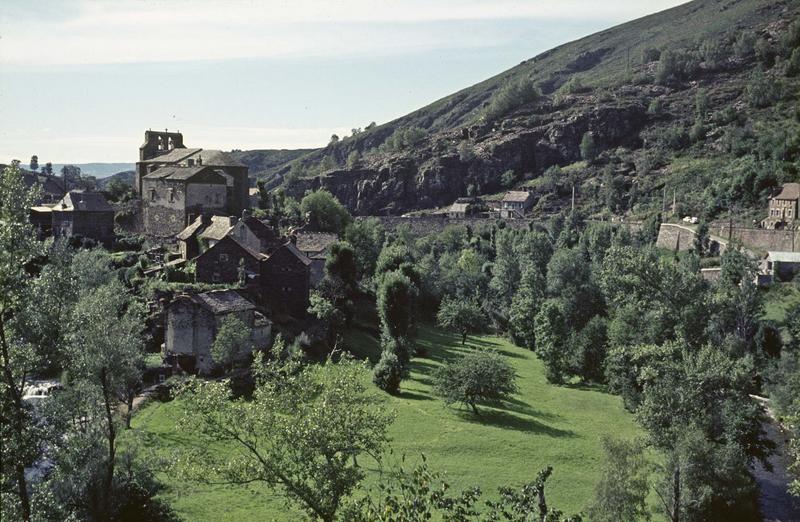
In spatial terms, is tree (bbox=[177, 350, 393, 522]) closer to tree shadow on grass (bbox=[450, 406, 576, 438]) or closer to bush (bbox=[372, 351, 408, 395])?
tree shadow on grass (bbox=[450, 406, 576, 438])

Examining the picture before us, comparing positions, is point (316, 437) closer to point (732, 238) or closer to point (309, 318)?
point (309, 318)

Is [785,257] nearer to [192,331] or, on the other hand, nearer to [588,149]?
[192,331]

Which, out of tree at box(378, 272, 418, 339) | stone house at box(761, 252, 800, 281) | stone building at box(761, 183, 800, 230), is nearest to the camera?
tree at box(378, 272, 418, 339)

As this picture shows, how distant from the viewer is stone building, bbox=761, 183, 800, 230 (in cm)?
9888

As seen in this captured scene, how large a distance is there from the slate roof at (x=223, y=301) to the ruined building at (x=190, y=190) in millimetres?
23476

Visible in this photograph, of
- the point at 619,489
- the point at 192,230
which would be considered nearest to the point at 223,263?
the point at 192,230

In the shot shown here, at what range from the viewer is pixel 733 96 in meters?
168

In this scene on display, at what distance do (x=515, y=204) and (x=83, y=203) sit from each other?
95.0 m

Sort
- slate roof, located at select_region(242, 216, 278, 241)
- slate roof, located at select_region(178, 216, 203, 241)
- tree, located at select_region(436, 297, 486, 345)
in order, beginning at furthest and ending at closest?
tree, located at select_region(436, 297, 486, 345) < slate roof, located at select_region(242, 216, 278, 241) < slate roof, located at select_region(178, 216, 203, 241)

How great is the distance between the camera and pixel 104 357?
30.5 metres

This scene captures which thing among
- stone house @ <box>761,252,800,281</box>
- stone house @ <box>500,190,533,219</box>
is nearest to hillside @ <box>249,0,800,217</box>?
stone house @ <box>500,190,533,219</box>

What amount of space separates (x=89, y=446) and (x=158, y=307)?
25984 millimetres

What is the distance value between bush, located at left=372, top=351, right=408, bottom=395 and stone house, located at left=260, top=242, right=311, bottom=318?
11.0m

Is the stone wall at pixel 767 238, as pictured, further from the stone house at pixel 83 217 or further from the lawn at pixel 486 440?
the stone house at pixel 83 217
